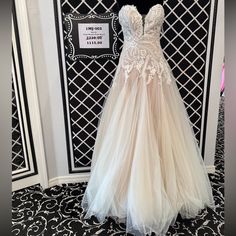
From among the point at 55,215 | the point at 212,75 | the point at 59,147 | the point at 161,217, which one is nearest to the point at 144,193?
the point at 161,217

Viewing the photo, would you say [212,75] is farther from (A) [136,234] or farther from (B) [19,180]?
(B) [19,180]

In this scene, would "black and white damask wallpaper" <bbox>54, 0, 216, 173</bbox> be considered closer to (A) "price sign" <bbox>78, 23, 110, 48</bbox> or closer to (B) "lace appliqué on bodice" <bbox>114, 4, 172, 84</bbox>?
(A) "price sign" <bbox>78, 23, 110, 48</bbox>

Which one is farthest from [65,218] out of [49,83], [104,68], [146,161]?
[104,68]

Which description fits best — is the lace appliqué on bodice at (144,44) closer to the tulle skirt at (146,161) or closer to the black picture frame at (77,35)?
the tulle skirt at (146,161)

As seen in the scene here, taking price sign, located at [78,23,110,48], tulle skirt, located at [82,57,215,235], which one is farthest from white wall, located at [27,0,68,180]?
tulle skirt, located at [82,57,215,235]

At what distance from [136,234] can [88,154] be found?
0.77m

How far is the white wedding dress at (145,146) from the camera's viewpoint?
1.56m

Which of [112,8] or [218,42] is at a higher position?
[112,8]

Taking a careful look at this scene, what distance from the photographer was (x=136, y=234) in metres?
1.58

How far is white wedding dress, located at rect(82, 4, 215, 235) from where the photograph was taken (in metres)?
1.56

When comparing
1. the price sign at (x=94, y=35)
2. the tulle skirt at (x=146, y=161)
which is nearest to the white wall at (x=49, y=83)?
the price sign at (x=94, y=35)

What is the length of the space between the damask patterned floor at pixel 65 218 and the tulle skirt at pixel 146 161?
0.22ft

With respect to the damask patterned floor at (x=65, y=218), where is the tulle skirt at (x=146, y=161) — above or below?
above

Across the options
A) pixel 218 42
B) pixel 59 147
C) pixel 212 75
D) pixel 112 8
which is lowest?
pixel 59 147
